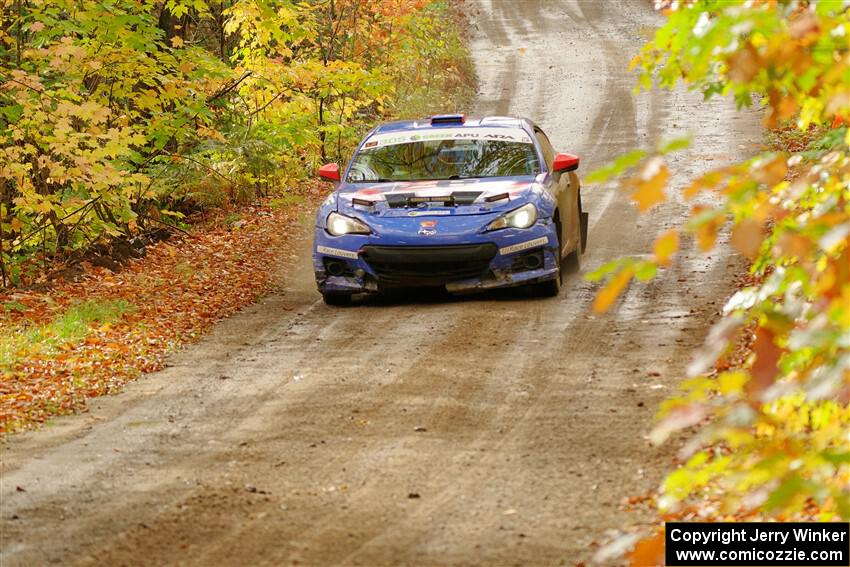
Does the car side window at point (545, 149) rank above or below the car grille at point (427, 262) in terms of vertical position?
above

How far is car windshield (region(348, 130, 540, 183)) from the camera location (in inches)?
495

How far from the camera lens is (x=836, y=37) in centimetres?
405

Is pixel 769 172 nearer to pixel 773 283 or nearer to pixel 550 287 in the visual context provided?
pixel 773 283

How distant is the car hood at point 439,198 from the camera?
11.7 meters

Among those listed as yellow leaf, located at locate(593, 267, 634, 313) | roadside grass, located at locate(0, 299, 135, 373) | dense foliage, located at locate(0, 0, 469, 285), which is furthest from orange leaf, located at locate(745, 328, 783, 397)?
dense foliage, located at locate(0, 0, 469, 285)

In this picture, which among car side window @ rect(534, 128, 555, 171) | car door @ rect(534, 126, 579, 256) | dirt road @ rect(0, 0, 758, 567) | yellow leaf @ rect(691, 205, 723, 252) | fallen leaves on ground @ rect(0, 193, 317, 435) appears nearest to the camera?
yellow leaf @ rect(691, 205, 723, 252)

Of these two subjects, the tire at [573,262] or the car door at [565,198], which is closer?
the car door at [565,198]

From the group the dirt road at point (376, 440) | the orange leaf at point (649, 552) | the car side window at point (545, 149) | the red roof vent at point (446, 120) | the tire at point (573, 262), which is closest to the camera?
the orange leaf at point (649, 552)

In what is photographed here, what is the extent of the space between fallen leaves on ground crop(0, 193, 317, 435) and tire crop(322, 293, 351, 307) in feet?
3.63

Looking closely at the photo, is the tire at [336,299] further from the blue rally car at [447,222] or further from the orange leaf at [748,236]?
the orange leaf at [748,236]

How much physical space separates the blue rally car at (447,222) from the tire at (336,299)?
0.01 metres

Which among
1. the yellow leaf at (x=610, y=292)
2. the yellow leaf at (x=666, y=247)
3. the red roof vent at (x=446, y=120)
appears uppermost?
the yellow leaf at (x=666, y=247)

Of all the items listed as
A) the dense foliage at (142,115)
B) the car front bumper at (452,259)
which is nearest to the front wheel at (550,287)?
the car front bumper at (452,259)

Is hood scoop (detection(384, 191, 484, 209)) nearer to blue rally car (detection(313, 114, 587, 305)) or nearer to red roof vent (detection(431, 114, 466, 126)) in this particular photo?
blue rally car (detection(313, 114, 587, 305))
